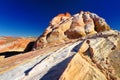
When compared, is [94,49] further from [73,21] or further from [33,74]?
[73,21]

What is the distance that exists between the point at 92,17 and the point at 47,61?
13.7 metres

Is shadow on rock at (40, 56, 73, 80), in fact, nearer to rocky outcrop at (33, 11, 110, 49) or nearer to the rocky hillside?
the rocky hillside

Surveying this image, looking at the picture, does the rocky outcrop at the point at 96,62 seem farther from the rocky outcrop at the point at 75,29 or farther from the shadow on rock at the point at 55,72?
the rocky outcrop at the point at 75,29

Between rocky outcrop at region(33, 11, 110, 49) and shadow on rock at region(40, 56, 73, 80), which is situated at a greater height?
rocky outcrop at region(33, 11, 110, 49)

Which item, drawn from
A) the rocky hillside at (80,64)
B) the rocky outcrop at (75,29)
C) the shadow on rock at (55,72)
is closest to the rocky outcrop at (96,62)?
the rocky hillside at (80,64)

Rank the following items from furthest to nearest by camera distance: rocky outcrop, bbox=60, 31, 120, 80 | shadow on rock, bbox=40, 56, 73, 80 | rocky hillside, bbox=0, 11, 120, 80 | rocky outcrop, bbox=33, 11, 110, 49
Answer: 1. rocky outcrop, bbox=33, 11, 110, 49
2. shadow on rock, bbox=40, 56, 73, 80
3. rocky hillside, bbox=0, 11, 120, 80
4. rocky outcrop, bbox=60, 31, 120, 80

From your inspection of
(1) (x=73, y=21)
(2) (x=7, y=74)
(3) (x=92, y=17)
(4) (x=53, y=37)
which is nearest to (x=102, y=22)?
(3) (x=92, y=17)

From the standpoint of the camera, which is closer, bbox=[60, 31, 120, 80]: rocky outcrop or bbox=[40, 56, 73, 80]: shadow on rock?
bbox=[60, 31, 120, 80]: rocky outcrop

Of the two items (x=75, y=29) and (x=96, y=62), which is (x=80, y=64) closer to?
(x=96, y=62)

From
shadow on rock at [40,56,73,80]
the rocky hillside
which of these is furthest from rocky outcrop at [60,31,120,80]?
shadow on rock at [40,56,73,80]

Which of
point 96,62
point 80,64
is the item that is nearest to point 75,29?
point 96,62

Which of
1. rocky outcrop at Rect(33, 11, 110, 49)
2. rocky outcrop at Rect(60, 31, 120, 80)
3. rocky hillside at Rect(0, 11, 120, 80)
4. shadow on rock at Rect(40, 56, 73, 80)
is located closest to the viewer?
rocky outcrop at Rect(60, 31, 120, 80)

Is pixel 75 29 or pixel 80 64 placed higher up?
pixel 75 29

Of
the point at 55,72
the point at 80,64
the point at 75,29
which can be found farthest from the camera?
the point at 75,29
